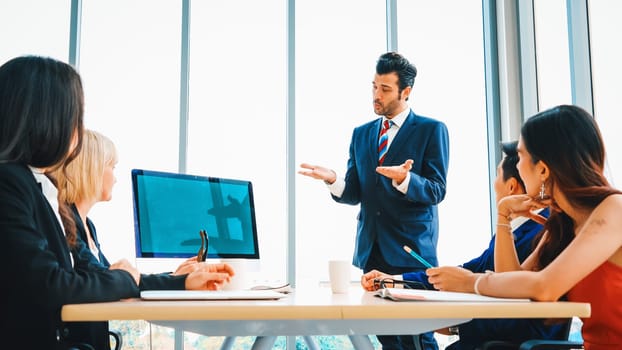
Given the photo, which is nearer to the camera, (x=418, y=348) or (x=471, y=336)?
(x=471, y=336)

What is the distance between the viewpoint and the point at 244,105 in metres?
4.08

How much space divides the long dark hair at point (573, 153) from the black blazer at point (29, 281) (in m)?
1.11

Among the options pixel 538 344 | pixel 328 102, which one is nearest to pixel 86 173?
pixel 538 344

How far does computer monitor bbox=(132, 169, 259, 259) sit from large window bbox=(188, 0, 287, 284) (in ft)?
6.11

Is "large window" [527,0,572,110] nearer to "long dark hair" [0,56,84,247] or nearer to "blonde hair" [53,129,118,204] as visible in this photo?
"blonde hair" [53,129,118,204]

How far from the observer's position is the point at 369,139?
10.1 ft

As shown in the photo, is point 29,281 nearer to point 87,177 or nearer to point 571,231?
point 87,177

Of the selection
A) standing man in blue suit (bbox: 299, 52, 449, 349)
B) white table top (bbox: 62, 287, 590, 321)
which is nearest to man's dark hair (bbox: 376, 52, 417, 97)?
standing man in blue suit (bbox: 299, 52, 449, 349)

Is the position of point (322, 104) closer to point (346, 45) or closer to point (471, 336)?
point (346, 45)

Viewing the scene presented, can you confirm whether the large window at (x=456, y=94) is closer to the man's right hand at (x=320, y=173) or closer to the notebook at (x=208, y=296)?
the man's right hand at (x=320, y=173)

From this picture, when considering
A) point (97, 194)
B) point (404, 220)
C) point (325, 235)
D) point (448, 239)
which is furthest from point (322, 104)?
point (97, 194)

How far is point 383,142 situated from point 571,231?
4.80 feet

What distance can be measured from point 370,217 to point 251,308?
6.09ft

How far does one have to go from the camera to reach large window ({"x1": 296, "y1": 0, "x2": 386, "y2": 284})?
156 inches
